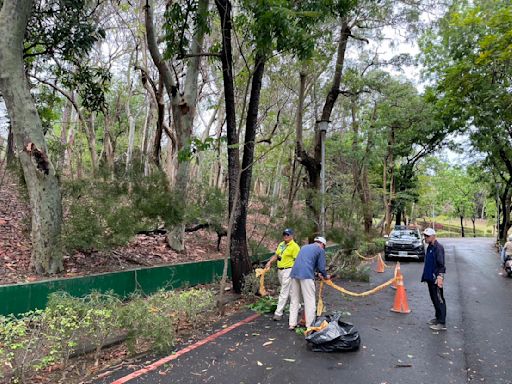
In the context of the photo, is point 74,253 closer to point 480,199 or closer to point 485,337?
point 485,337

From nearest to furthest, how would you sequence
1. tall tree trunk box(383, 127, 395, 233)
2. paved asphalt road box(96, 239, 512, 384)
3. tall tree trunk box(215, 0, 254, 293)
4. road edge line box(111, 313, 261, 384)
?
road edge line box(111, 313, 261, 384), paved asphalt road box(96, 239, 512, 384), tall tree trunk box(215, 0, 254, 293), tall tree trunk box(383, 127, 395, 233)

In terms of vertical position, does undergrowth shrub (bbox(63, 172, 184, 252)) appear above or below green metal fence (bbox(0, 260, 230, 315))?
above

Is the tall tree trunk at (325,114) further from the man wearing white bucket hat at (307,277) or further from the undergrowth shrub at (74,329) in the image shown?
the undergrowth shrub at (74,329)

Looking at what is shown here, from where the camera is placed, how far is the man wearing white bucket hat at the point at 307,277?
6707 millimetres

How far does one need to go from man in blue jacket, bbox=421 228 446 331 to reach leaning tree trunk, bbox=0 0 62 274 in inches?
278

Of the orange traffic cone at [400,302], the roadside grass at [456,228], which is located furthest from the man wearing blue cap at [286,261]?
the roadside grass at [456,228]

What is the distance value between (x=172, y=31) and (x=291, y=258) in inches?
223

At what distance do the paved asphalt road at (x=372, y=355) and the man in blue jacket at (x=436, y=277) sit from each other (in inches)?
8.2

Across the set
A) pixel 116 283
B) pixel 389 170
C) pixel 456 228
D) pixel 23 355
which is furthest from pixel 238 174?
pixel 456 228

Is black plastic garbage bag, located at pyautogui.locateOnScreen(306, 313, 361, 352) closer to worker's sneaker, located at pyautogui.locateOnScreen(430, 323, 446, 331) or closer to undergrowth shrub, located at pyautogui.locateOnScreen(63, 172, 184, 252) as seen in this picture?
worker's sneaker, located at pyautogui.locateOnScreen(430, 323, 446, 331)

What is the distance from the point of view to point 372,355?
568 centimetres

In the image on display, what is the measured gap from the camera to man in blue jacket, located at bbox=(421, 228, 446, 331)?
7.18 meters

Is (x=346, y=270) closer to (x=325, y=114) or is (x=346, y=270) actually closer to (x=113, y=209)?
(x=325, y=114)

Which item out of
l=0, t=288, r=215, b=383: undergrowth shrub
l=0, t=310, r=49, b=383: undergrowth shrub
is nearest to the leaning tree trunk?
l=0, t=288, r=215, b=383: undergrowth shrub
